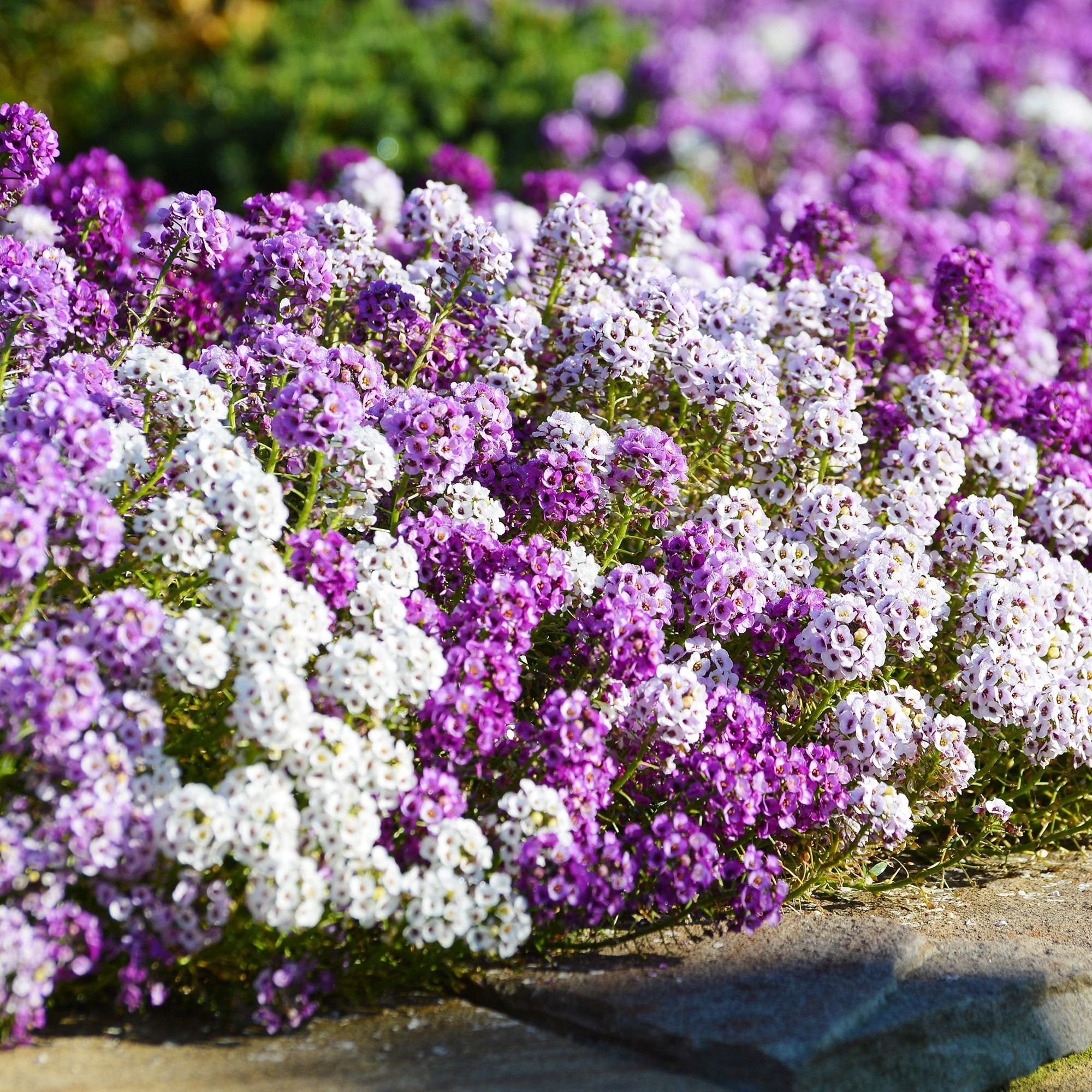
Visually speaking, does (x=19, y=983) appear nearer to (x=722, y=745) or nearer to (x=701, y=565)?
(x=722, y=745)

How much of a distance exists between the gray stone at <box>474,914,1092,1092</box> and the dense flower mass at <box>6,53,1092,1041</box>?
0.48 ft

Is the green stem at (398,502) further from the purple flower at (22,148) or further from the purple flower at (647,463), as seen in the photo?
the purple flower at (22,148)

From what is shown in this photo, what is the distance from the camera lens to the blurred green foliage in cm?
920

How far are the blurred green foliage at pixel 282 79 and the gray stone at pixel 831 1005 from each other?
631cm

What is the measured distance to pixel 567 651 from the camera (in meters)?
3.59

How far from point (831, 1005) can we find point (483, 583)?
126cm

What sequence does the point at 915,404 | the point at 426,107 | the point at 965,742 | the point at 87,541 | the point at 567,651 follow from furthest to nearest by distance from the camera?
the point at 426,107
the point at 915,404
the point at 965,742
the point at 567,651
the point at 87,541

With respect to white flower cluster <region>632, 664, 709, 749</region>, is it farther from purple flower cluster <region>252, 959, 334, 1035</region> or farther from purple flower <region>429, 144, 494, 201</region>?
purple flower <region>429, 144, 494, 201</region>

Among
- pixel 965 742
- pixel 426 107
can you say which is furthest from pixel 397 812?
pixel 426 107

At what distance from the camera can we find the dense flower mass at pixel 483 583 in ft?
9.66

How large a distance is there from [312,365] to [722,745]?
1421 millimetres

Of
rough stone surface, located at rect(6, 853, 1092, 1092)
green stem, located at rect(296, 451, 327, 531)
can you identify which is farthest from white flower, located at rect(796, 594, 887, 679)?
green stem, located at rect(296, 451, 327, 531)

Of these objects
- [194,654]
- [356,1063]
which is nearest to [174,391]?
[194,654]

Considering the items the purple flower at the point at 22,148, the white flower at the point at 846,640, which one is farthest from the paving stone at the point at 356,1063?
the purple flower at the point at 22,148
